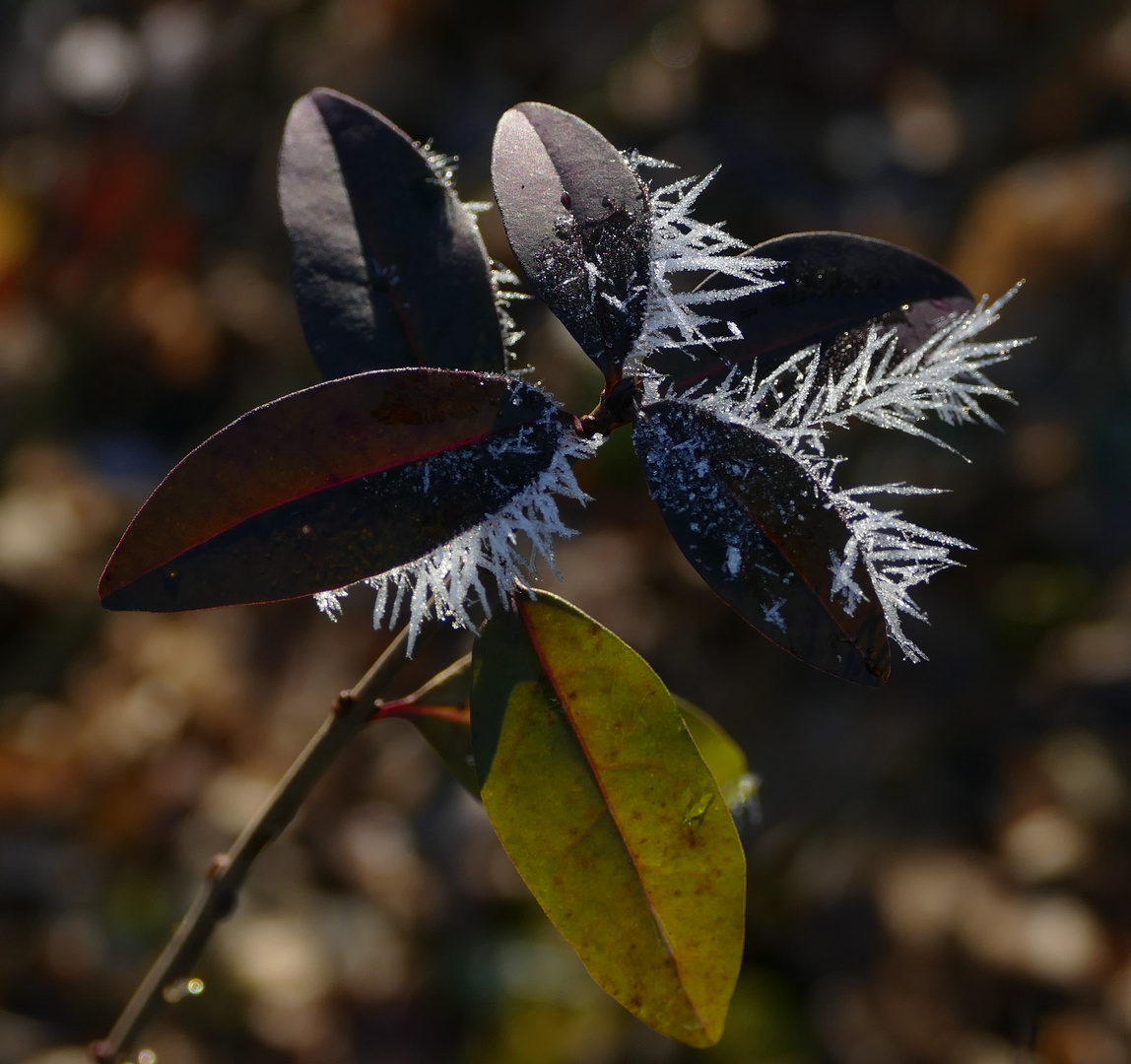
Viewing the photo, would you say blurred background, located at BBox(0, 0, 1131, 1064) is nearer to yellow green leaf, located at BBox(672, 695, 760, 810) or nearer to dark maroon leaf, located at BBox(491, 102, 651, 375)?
yellow green leaf, located at BBox(672, 695, 760, 810)

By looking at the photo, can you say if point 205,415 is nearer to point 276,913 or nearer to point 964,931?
point 276,913

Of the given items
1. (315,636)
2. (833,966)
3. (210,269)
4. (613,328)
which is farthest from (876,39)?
(613,328)

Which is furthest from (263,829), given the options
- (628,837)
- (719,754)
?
(719,754)

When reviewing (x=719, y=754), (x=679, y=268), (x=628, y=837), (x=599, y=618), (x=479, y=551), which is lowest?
(x=599, y=618)

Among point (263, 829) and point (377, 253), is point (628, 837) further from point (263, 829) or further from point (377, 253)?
point (377, 253)

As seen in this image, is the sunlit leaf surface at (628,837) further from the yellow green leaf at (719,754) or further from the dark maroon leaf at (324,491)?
the yellow green leaf at (719,754)

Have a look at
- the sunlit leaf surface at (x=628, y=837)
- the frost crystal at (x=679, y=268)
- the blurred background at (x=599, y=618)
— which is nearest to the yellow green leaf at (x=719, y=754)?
the sunlit leaf surface at (x=628, y=837)

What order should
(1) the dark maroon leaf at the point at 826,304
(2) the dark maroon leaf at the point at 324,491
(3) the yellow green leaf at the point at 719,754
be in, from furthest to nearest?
1. (3) the yellow green leaf at the point at 719,754
2. (1) the dark maroon leaf at the point at 826,304
3. (2) the dark maroon leaf at the point at 324,491

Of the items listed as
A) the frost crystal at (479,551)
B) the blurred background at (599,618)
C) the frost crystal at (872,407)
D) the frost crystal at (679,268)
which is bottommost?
the blurred background at (599,618)

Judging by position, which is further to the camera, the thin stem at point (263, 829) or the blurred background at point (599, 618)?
the blurred background at point (599, 618)
